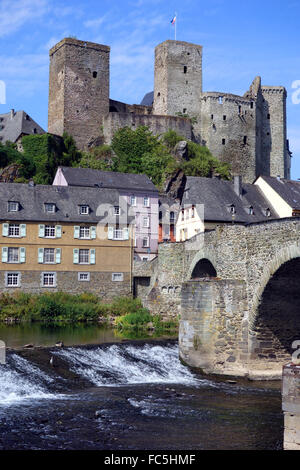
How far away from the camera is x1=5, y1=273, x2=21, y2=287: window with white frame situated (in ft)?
110

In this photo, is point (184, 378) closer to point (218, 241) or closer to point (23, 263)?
point (218, 241)

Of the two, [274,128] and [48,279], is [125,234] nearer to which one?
[48,279]

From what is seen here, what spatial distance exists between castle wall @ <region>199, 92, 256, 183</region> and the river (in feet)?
121

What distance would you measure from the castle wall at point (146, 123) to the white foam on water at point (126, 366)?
33.4 meters

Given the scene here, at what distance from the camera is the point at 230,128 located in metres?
56.2

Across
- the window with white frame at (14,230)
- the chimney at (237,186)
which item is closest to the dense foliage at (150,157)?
the chimney at (237,186)

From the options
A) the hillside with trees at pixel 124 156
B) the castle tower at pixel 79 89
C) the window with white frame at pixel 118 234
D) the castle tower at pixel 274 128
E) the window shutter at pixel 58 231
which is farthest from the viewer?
the castle tower at pixel 274 128

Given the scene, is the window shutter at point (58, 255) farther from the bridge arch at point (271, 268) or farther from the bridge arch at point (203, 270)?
the bridge arch at point (271, 268)

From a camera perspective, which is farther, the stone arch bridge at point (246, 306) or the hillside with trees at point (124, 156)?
the hillside with trees at point (124, 156)

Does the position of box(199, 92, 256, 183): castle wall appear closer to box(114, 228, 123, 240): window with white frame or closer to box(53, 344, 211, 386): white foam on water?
box(114, 228, 123, 240): window with white frame

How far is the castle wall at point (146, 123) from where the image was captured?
5269cm

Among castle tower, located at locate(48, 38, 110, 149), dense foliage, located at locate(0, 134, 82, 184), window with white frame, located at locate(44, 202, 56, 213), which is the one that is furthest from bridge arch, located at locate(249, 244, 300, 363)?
castle tower, located at locate(48, 38, 110, 149)

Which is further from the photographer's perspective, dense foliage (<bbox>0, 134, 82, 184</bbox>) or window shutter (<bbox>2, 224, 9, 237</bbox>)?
→ dense foliage (<bbox>0, 134, 82, 184</bbox>)

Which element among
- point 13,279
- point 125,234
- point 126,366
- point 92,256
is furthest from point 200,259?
point 13,279
